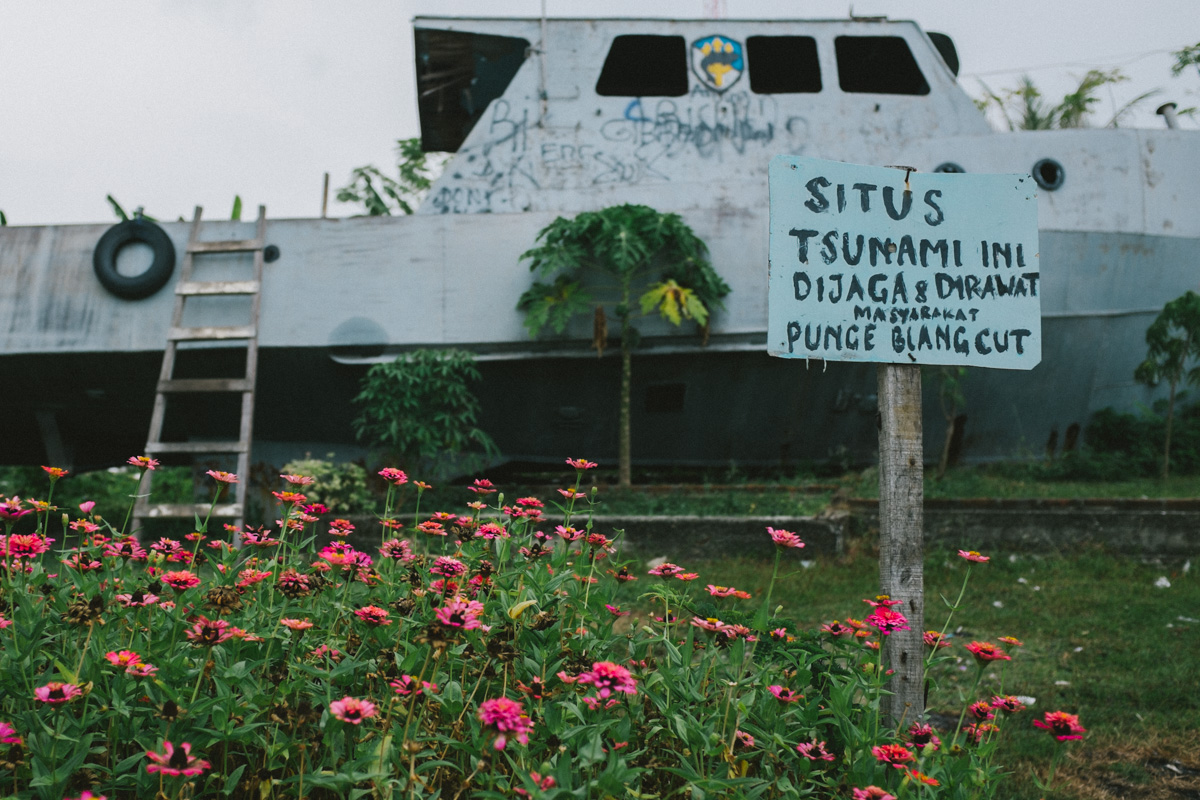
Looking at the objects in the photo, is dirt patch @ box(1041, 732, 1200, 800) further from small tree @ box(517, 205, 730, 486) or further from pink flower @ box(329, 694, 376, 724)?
small tree @ box(517, 205, 730, 486)

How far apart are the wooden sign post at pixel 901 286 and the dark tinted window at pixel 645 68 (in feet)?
18.3

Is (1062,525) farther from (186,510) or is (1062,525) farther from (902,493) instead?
(186,510)

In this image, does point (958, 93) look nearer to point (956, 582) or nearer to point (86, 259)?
point (956, 582)

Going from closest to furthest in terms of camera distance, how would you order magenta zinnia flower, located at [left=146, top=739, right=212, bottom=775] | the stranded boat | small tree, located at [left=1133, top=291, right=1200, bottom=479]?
magenta zinnia flower, located at [left=146, top=739, right=212, bottom=775] → the stranded boat → small tree, located at [left=1133, top=291, right=1200, bottom=479]

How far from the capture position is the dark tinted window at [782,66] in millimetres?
7512

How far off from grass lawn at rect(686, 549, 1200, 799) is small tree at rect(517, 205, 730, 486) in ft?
7.13

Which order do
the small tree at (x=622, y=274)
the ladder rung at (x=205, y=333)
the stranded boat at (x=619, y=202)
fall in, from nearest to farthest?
the ladder rung at (x=205, y=333) → the small tree at (x=622, y=274) → the stranded boat at (x=619, y=202)

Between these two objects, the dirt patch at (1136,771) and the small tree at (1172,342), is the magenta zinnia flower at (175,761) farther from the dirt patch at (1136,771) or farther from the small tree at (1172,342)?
the small tree at (1172,342)

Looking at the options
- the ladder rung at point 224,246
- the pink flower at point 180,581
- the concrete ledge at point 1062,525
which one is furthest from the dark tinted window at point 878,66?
the pink flower at point 180,581

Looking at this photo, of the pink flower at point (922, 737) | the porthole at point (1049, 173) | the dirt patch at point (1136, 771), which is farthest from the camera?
the porthole at point (1049, 173)

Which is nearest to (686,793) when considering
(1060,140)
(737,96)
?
(737,96)

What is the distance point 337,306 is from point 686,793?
19.3 ft

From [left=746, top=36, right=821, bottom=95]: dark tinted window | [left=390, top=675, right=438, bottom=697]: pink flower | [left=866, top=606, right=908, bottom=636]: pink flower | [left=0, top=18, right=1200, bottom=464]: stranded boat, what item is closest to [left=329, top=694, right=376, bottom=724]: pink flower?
[left=390, top=675, right=438, bottom=697]: pink flower

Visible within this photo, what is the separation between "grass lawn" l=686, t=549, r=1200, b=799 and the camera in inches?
102
